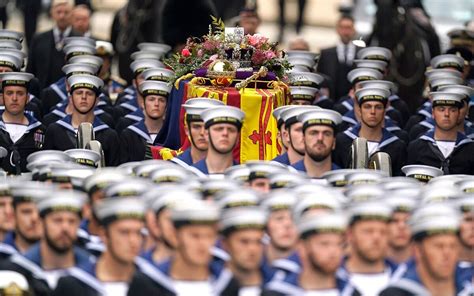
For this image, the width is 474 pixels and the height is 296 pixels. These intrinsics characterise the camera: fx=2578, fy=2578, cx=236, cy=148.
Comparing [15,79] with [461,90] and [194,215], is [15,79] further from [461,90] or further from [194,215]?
[194,215]

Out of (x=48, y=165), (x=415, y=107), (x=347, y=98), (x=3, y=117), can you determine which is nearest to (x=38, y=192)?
(x=48, y=165)

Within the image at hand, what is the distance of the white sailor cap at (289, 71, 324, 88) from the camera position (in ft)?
94.3

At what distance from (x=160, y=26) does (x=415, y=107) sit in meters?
3.74

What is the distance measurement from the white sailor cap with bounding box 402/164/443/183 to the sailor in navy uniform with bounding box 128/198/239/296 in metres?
5.46

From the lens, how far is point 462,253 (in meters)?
20.4

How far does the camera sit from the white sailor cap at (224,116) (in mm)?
24094

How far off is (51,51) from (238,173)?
1088 centimetres

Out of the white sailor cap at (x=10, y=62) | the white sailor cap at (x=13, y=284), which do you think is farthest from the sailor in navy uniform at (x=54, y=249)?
the white sailor cap at (x=10, y=62)

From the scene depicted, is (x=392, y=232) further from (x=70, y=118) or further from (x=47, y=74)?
(x=47, y=74)

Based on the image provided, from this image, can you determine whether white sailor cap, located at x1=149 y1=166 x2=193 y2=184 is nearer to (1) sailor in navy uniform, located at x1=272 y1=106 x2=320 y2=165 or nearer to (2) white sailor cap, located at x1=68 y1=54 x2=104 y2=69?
(1) sailor in navy uniform, located at x1=272 y1=106 x2=320 y2=165

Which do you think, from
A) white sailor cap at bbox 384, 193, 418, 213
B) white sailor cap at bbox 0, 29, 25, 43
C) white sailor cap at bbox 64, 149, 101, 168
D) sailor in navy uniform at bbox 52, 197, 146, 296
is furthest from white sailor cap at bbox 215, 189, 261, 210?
white sailor cap at bbox 0, 29, 25, 43

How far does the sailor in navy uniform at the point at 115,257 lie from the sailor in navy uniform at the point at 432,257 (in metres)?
1.95

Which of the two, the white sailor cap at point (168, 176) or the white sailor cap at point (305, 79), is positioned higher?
the white sailor cap at point (305, 79)

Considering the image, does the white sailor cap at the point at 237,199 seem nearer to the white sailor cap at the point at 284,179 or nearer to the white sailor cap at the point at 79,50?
the white sailor cap at the point at 284,179
